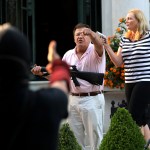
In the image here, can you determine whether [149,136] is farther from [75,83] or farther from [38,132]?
[38,132]

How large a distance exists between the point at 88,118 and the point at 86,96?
0.79ft

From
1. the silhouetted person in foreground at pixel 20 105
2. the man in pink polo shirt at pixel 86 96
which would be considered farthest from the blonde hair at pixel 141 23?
the silhouetted person in foreground at pixel 20 105

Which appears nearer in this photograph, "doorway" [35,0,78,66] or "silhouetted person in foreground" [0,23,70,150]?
"silhouetted person in foreground" [0,23,70,150]

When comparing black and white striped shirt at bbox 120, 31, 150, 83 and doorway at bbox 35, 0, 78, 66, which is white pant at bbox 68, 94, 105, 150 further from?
doorway at bbox 35, 0, 78, 66

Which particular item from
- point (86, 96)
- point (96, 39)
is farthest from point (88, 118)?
point (96, 39)

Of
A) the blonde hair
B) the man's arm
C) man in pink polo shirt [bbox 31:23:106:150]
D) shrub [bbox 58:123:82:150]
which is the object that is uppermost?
the blonde hair

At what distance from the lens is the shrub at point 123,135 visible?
5105 millimetres

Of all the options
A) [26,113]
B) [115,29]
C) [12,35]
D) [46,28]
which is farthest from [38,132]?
[46,28]

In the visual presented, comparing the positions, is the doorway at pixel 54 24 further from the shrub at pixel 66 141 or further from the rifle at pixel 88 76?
the shrub at pixel 66 141

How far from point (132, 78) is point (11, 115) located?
12.1ft

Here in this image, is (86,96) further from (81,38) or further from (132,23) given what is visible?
(132,23)

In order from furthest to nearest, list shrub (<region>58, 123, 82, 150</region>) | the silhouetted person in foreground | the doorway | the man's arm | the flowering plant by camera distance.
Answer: the doorway
the flowering plant
the man's arm
shrub (<region>58, 123, 82, 150</region>)
the silhouetted person in foreground

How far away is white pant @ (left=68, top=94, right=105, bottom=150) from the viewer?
5680 mm

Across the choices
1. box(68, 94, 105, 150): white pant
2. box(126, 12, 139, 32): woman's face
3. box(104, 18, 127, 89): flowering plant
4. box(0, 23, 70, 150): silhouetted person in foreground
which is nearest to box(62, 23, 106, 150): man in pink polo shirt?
box(68, 94, 105, 150): white pant
